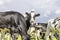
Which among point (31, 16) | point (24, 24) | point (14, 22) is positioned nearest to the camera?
point (24, 24)

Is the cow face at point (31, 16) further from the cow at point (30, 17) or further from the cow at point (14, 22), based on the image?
the cow at point (14, 22)

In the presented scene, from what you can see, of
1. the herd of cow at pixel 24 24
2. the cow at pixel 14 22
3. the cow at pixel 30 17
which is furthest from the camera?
the cow at pixel 30 17

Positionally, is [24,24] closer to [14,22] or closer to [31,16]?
[14,22]

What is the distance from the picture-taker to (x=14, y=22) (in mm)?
16547

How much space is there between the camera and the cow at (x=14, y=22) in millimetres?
15566

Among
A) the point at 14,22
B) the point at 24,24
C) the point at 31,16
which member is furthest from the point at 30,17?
the point at 24,24

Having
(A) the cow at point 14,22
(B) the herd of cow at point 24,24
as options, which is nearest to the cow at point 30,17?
(B) the herd of cow at point 24,24

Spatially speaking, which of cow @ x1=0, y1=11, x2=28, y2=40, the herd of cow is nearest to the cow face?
the herd of cow

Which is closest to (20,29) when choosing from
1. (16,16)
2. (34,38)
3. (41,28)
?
(16,16)

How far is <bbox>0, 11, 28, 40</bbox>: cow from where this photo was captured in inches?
613

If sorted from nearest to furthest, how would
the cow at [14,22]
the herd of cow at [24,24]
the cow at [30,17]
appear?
1. the herd of cow at [24,24]
2. the cow at [14,22]
3. the cow at [30,17]

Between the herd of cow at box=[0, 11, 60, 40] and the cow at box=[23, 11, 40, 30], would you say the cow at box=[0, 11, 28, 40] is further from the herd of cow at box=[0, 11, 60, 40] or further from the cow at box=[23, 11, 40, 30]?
the cow at box=[23, 11, 40, 30]

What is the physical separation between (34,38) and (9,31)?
3699mm

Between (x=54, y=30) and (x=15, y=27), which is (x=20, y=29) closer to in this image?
(x=15, y=27)
